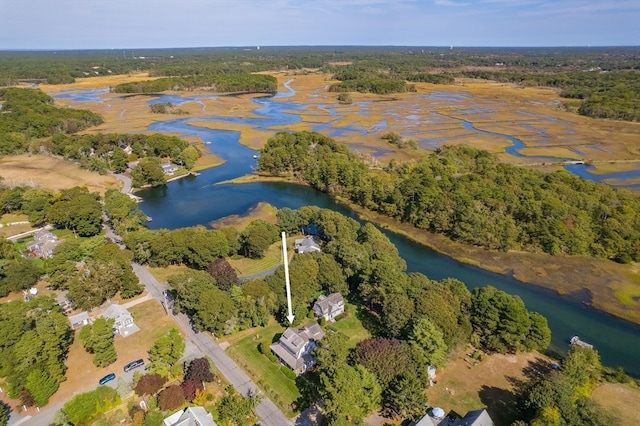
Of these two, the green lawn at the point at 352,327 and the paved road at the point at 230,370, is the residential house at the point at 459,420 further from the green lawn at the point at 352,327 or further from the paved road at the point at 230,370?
the green lawn at the point at 352,327

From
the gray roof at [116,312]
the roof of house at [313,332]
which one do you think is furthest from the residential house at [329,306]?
the gray roof at [116,312]

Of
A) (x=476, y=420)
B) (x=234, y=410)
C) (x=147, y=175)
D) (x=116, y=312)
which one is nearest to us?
(x=476, y=420)

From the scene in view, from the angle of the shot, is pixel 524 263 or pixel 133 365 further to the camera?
pixel 524 263

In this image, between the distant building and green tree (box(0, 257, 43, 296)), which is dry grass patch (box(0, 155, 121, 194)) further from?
the distant building

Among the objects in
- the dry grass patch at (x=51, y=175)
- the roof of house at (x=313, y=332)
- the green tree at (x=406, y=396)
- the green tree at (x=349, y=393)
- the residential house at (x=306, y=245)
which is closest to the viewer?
the green tree at (x=349, y=393)

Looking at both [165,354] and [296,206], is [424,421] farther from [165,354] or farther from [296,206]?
[296,206]

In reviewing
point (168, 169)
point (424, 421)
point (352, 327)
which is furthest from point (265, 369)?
point (168, 169)

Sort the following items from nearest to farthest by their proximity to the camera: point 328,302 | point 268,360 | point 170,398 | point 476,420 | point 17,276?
point 476,420
point 170,398
point 268,360
point 328,302
point 17,276
